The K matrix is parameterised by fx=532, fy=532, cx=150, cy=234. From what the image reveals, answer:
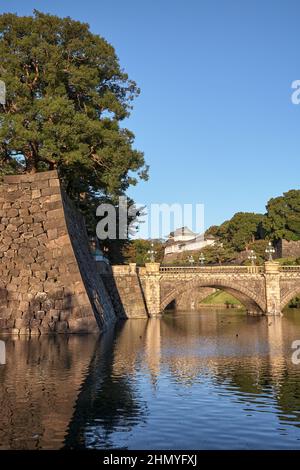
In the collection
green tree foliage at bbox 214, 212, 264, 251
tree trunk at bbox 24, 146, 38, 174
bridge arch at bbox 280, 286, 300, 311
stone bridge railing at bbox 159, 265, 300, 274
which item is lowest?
bridge arch at bbox 280, 286, 300, 311

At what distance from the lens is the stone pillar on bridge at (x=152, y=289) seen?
65812mm

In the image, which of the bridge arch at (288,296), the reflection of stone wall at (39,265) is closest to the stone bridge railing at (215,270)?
the bridge arch at (288,296)

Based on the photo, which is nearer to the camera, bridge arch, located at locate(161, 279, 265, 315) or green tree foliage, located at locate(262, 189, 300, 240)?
bridge arch, located at locate(161, 279, 265, 315)

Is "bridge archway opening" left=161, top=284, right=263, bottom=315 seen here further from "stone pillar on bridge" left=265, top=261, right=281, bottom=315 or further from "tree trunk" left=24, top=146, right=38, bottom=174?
"tree trunk" left=24, top=146, right=38, bottom=174

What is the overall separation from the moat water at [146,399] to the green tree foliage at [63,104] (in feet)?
55.0

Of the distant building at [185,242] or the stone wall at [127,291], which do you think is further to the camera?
the distant building at [185,242]

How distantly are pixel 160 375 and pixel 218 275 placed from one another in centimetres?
5035

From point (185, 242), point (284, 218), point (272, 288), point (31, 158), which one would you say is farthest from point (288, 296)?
point (185, 242)

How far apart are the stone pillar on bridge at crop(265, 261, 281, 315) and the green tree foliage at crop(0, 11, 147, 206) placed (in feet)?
98.3

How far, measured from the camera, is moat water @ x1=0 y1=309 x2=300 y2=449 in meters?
10.6

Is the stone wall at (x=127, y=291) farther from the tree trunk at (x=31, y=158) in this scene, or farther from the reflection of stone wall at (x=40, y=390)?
the reflection of stone wall at (x=40, y=390)

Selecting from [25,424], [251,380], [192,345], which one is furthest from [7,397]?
[192,345]

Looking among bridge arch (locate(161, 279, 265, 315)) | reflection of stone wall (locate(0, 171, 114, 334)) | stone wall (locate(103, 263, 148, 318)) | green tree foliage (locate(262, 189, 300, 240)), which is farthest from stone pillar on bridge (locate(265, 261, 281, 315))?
green tree foliage (locate(262, 189, 300, 240))

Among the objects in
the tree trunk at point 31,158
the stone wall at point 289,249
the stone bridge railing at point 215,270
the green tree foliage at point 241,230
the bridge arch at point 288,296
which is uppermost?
the green tree foliage at point 241,230
